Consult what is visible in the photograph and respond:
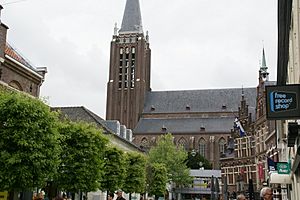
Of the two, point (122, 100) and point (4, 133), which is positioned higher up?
point (122, 100)

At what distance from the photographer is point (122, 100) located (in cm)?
9431

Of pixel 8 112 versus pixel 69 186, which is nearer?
pixel 8 112

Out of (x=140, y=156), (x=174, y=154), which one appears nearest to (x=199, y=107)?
(x=174, y=154)

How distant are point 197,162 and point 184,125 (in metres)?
11.7

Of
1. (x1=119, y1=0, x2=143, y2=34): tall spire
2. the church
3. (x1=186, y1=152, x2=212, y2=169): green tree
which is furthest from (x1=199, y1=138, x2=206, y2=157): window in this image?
(x1=119, y1=0, x2=143, y2=34): tall spire

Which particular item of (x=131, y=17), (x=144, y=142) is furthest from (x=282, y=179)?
(x=131, y=17)

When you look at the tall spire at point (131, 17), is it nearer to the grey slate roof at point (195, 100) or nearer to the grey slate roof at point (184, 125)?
the grey slate roof at point (195, 100)

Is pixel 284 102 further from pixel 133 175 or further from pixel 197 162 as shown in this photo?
pixel 197 162

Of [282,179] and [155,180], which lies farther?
[155,180]

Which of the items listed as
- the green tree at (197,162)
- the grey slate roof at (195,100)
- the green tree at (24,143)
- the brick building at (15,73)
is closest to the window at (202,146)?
the green tree at (197,162)

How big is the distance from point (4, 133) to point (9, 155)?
0.88 metres

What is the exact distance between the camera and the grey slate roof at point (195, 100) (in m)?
95.5

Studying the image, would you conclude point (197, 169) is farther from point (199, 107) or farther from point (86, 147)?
point (86, 147)

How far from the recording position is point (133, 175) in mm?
33594
